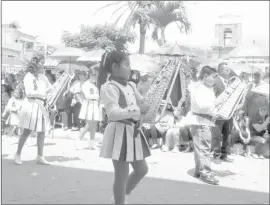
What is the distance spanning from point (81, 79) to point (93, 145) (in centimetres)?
166

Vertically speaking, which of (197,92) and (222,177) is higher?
(197,92)

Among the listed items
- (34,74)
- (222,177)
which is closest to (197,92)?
(222,177)

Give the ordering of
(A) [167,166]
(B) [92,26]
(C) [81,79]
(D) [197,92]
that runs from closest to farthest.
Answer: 1. (B) [92,26]
2. (D) [197,92]
3. (C) [81,79]
4. (A) [167,166]

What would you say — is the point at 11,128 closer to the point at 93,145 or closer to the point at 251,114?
the point at 93,145

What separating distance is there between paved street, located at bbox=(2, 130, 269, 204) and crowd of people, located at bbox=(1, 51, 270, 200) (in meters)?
0.27

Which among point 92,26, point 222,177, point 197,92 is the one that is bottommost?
point 222,177

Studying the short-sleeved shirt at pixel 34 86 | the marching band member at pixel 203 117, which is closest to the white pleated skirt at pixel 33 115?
the short-sleeved shirt at pixel 34 86

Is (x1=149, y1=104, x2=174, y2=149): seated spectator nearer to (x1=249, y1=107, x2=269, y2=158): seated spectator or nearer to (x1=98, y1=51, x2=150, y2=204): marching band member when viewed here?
(x1=249, y1=107, x2=269, y2=158): seated spectator

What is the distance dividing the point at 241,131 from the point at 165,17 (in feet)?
12.5

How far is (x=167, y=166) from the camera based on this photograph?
449cm

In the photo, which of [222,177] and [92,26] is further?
[222,177]

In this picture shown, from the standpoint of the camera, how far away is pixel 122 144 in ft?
6.10

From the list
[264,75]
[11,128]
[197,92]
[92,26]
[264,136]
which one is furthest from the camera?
[11,128]

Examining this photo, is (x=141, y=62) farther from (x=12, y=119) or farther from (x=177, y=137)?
(x=12, y=119)
